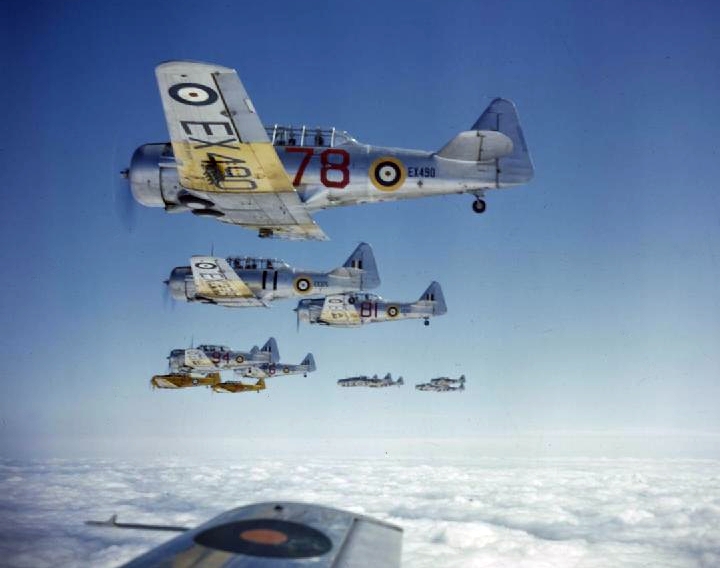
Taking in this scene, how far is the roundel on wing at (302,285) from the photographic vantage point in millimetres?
25578

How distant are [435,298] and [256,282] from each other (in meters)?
14.8

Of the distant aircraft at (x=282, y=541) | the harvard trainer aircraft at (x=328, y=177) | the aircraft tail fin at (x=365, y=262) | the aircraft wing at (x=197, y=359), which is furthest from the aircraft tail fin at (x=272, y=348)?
the distant aircraft at (x=282, y=541)

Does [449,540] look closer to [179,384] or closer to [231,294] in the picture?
[179,384]

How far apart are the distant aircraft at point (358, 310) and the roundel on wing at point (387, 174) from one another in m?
16.7

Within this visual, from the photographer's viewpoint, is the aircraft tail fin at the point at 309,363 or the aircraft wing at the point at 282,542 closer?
the aircraft wing at the point at 282,542

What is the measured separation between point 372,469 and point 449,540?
51.8 m

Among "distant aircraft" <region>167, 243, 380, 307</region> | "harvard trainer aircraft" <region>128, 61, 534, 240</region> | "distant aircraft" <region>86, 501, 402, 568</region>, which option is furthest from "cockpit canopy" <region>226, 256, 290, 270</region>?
"distant aircraft" <region>86, 501, 402, 568</region>

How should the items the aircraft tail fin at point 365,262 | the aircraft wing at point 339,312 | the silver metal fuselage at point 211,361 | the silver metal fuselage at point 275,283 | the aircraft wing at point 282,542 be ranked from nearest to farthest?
the aircraft wing at point 282,542, the silver metal fuselage at point 275,283, the aircraft tail fin at point 365,262, the aircraft wing at point 339,312, the silver metal fuselage at point 211,361

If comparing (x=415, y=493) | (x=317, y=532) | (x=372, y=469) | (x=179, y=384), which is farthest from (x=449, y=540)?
(x=317, y=532)

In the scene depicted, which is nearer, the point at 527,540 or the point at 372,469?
the point at 527,540

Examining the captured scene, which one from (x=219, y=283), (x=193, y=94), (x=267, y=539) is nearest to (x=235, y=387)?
(x=219, y=283)

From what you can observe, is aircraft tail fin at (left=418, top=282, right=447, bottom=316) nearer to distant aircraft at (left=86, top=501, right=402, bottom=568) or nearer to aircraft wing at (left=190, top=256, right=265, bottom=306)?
aircraft wing at (left=190, top=256, right=265, bottom=306)

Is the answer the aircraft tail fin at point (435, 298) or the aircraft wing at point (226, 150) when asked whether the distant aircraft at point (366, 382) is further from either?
the aircraft wing at point (226, 150)

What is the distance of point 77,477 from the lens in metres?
80.8
